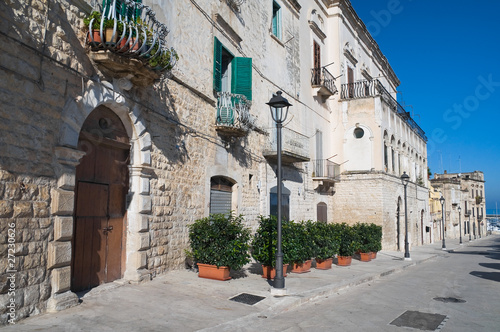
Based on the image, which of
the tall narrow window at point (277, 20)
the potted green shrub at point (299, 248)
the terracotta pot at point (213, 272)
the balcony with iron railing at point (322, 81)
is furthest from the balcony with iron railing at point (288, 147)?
the terracotta pot at point (213, 272)

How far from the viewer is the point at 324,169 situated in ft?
64.2

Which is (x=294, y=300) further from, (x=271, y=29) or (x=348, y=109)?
(x=348, y=109)

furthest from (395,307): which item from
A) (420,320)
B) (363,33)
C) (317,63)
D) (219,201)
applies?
(363,33)

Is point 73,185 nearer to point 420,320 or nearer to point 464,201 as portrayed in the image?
point 420,320

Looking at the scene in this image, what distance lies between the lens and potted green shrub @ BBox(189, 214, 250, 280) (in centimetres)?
901

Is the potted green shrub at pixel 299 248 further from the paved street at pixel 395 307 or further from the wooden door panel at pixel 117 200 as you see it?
the wooden door panel at pixel 117 200

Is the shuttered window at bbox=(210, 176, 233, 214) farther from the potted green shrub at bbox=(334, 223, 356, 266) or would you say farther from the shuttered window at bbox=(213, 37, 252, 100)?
the potted green shrub at bbox=(334, 223, 356, 266)

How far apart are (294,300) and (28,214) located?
5.00m

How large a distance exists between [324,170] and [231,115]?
9.30 meters

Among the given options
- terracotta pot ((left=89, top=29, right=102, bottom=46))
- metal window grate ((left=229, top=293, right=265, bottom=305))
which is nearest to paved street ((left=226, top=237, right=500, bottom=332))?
metal window grate ((left=229, top=293, right=265, bottom=305))

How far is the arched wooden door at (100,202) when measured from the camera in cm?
710

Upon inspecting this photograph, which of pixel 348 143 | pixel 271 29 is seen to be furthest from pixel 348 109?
pixel 271 29

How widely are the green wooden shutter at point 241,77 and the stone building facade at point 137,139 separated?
4 centimetres

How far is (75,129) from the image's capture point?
6465mm
